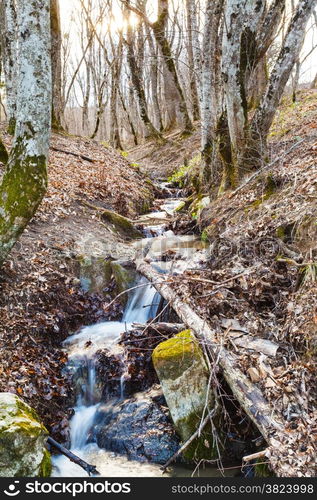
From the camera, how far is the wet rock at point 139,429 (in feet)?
16.4

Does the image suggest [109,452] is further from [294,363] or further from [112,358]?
[294,363]

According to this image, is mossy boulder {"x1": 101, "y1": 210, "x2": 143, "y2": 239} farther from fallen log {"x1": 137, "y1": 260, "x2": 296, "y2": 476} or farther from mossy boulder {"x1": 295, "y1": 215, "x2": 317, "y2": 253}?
mossy boulder {"x1": 295, "y1": 215, "x2": 317, "y2": 253}

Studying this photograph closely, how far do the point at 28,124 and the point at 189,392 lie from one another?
4218 mm

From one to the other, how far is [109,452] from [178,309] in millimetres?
2132

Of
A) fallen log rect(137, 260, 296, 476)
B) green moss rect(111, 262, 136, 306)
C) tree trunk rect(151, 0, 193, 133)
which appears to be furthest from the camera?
tree trunk rect(151, 0, 193, 133)

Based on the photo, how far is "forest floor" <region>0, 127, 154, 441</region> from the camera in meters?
5.37

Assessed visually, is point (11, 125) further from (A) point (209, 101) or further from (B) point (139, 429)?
(B) point (139, 429)

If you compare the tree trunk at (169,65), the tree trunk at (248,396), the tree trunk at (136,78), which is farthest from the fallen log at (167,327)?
the tree trunk at (136,78)

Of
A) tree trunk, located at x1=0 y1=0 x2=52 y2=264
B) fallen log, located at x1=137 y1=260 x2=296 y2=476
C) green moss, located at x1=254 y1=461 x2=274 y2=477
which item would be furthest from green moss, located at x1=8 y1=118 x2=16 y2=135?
green moss, located at x1=254 y1=461 x2=274 y2=477

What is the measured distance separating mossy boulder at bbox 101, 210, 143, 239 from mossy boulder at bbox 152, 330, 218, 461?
18.0 ft

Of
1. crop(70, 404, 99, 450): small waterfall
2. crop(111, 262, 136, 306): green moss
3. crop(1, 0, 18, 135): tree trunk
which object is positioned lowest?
crop(70, 404, 99, 450): small waterfall

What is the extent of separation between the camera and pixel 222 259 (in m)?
6.85

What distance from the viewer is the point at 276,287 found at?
5.48 meters

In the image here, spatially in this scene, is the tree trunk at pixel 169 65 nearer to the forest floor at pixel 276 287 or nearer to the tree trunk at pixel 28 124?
the forest floor at pixel 276 287
